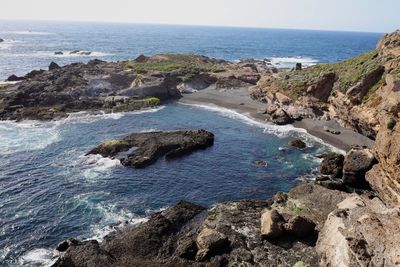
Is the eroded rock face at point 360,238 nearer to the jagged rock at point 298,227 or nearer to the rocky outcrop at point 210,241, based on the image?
the jagged rock at point 298,227

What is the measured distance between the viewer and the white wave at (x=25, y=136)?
51938mm

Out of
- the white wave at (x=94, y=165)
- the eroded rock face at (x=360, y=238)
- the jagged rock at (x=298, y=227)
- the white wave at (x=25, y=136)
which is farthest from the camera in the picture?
the white wave at (x=25, y=136)

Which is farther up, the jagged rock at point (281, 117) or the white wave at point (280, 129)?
the jagged rock at point (281, 117)

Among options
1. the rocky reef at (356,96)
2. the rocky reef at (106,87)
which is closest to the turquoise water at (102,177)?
the rocky reef at (356,96)

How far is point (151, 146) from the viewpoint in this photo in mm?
50219

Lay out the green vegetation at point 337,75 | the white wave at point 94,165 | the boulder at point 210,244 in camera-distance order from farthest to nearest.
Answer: the green vegetation at point 337,75 → the white wave at point 94,165 → the boulder at point 210,244

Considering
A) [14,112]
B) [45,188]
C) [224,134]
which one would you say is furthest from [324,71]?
[14,112]

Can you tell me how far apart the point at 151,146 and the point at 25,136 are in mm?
20590

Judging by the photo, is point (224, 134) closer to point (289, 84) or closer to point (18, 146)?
point (289, 84)

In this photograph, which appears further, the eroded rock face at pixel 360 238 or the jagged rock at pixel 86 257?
the jagged rock at pixel 86 257

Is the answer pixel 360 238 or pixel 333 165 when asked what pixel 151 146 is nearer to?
pixel 333 165

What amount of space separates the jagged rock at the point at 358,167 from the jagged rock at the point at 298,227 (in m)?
14.4

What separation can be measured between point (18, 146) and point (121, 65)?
53337mm

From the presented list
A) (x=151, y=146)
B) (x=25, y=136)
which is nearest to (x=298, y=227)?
(x=151, y=146)
